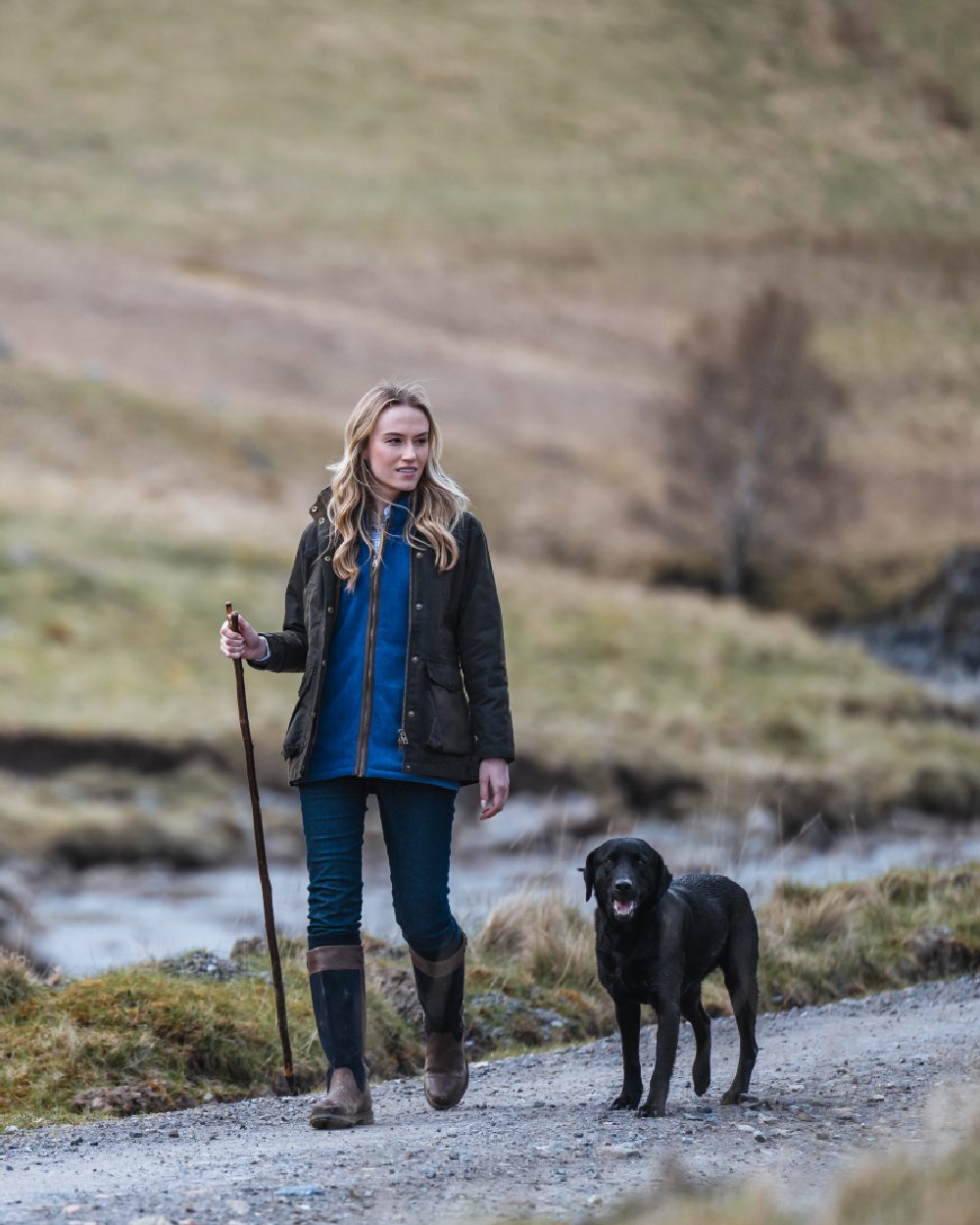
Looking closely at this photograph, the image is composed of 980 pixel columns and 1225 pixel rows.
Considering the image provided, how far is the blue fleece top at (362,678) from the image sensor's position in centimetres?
607

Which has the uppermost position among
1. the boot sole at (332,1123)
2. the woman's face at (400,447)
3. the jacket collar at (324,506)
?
the woman's face at (400,447)

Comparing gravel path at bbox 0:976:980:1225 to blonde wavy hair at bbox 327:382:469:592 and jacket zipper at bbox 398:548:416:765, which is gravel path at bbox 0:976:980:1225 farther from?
blonde wavy hair at bbox 327:382:469:592

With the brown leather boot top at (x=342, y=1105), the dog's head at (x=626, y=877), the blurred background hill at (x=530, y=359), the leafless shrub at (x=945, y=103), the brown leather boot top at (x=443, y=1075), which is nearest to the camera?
the dog's head at (x=626, y=877)

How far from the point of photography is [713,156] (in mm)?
110812

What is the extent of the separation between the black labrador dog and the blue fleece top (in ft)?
2.28

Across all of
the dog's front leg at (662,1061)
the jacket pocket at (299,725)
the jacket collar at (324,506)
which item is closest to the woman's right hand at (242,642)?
the jacket pocket at (299,725)

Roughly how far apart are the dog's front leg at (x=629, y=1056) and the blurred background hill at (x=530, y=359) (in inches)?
99.5

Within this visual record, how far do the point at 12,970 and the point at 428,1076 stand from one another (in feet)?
7.86

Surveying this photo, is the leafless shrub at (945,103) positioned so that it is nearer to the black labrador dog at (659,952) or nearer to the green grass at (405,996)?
the green grass at (405,996)

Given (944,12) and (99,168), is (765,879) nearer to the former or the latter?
(99,168)

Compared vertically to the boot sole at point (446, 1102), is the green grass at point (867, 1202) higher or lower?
higher

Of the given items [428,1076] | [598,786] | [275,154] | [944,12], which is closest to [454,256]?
[275,154]

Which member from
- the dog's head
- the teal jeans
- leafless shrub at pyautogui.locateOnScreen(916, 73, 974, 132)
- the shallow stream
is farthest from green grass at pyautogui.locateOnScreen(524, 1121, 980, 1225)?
leafless shrub at pyautogui.locateOnScreen(916, 73, 974, 132)

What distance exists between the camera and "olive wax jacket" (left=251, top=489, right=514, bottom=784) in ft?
20.0
